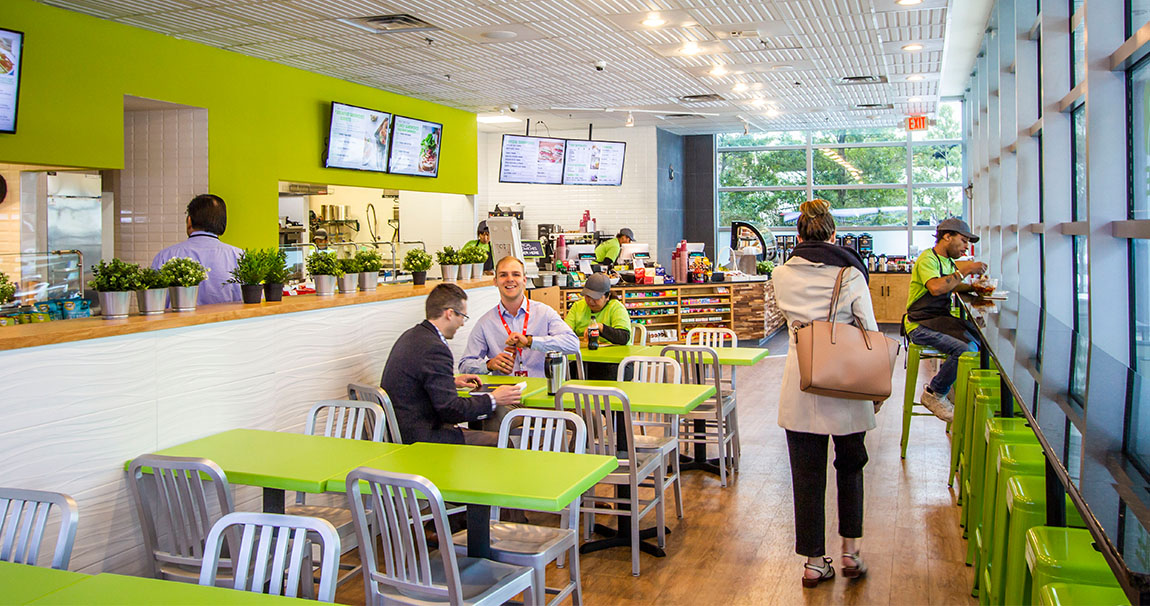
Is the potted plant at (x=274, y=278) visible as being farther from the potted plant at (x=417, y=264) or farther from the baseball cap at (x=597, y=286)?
the baseball cap at (x=597, y=286)

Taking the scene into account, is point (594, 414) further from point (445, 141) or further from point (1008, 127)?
point (445, 141)

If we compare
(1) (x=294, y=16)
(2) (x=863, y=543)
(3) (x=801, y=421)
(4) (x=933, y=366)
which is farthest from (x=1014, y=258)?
(1) (x=294, y=16)

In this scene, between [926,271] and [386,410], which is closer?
[386,410]

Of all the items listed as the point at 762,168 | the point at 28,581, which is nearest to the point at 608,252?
the point at 762,168

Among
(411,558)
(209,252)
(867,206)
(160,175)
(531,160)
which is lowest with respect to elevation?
(411,558)

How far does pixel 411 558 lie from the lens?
272 cm

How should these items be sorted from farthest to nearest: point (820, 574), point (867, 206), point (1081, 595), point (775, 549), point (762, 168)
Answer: point (762, 168) < point (867, 206) < point (775, 549) < point (820, 574) < point (1081, 595)

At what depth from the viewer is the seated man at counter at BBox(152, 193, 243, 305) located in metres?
4.90

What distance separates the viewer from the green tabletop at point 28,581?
6.93 feet

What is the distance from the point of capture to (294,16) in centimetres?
642

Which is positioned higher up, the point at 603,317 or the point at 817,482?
the point at 603,317

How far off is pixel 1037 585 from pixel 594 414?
2757mm

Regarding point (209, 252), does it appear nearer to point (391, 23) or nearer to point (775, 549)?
point (391, 23)

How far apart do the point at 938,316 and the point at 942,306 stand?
3.0 inches
